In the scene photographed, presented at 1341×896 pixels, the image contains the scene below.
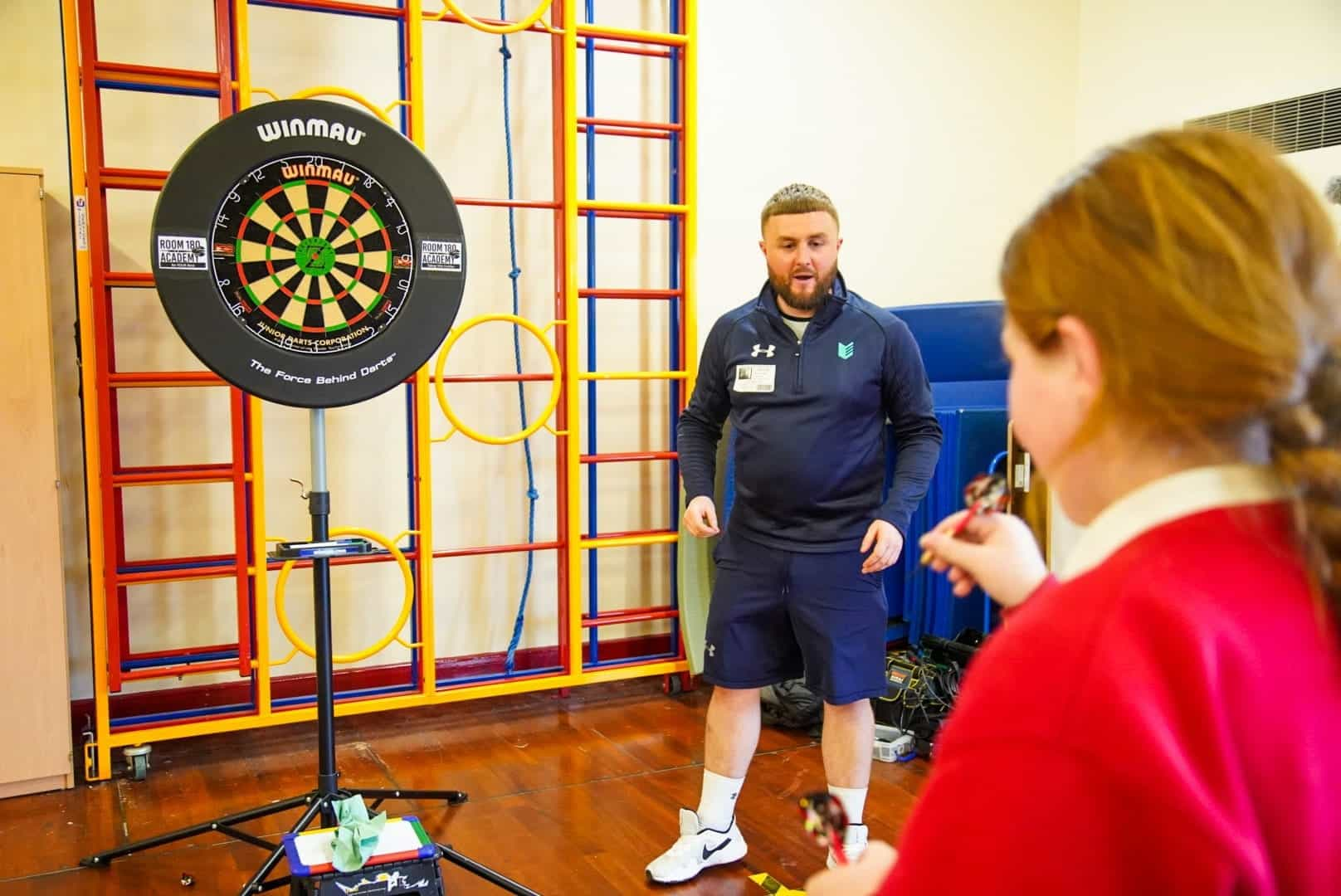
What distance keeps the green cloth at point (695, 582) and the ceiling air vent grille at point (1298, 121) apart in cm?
219

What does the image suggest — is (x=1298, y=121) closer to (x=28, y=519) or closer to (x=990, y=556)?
(x=990, y=556)

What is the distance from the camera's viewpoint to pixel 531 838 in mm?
2873

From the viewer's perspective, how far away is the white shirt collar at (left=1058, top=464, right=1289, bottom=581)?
2.21ft

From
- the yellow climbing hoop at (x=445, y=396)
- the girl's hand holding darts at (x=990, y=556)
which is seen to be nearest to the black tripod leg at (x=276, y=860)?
the yellow climbing hoop at (x=445, y=396)

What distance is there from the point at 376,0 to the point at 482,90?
1.49 feet

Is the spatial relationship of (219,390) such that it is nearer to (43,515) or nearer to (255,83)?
(43,515)

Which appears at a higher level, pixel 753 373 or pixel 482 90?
pixel 482 90

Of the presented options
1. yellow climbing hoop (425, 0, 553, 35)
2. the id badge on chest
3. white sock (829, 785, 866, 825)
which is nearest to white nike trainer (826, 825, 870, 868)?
white sock (829, 785, 866, 825)

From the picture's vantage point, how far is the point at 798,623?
2656 millimetres

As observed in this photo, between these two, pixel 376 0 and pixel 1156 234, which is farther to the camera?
pixel 376 0

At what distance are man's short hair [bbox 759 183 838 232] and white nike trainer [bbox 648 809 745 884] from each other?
1.52 meters

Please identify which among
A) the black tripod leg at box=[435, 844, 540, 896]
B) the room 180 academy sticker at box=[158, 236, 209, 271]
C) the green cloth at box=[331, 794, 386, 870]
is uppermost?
the room 180 academy sticker at box=[158, 236, 209, 271]

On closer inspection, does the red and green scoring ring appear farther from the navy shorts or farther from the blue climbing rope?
the blue climbing rope

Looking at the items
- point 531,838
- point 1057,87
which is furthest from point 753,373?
point 1057,87
